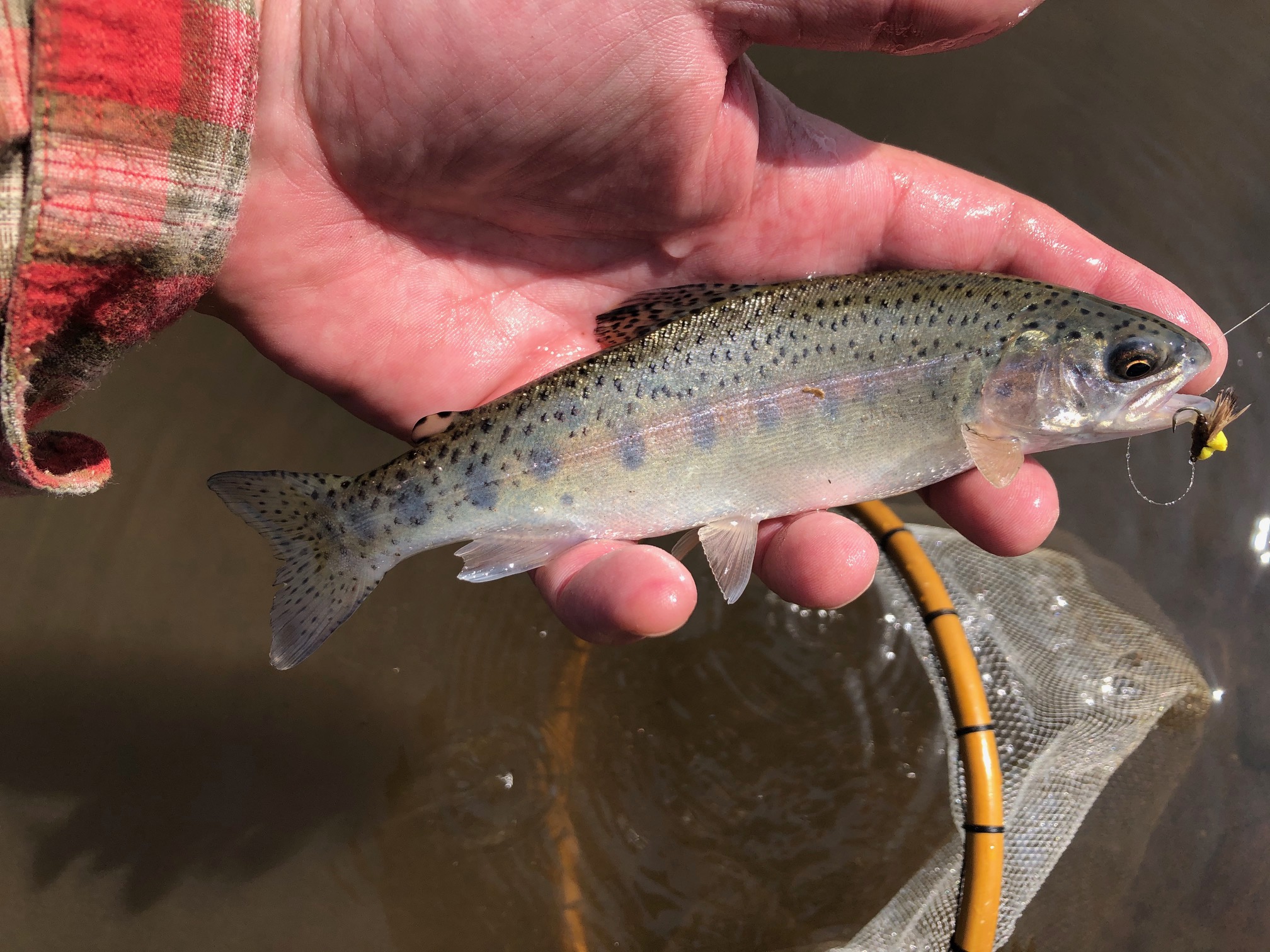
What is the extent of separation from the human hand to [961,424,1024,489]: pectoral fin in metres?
0.22

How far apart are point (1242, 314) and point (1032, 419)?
3.09m

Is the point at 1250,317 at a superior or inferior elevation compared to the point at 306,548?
superior

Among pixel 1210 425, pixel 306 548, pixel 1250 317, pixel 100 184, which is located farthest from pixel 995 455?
pixel 1250 317

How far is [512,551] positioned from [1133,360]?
2.07 meters

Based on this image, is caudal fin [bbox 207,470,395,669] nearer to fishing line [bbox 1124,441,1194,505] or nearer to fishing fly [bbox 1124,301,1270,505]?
fishing fly [bbox 1124,301,1270,505]

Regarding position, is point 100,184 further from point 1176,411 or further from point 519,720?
point 1176,411

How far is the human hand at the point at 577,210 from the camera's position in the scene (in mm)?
2492

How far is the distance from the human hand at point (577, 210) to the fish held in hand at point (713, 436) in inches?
7.7

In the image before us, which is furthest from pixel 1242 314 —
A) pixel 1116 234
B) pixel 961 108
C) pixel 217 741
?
pixel 217 741

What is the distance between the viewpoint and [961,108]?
5.27m

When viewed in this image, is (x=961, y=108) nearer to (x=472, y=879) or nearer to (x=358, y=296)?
(x=358, y=296)

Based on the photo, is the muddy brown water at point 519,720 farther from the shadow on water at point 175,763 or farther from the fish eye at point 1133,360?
the fish eye at point 1133,360

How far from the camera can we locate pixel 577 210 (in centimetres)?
298

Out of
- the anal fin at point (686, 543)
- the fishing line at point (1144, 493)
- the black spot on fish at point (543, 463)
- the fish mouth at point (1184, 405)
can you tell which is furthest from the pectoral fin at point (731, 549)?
the fishing line at point (1144, 493)
